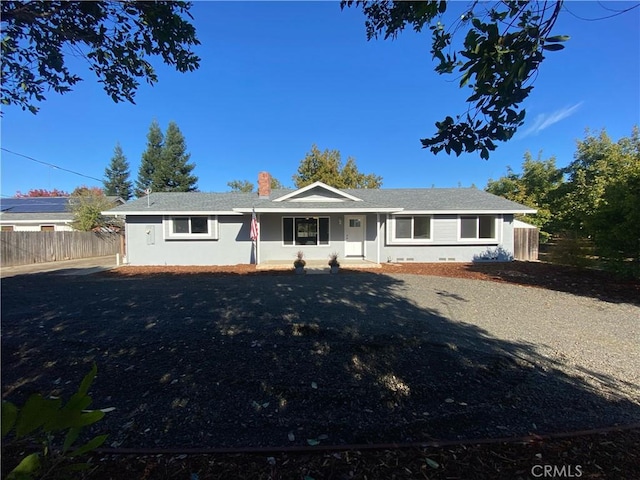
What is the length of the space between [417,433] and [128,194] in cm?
5913

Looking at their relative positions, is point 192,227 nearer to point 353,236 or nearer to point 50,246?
point 353,236

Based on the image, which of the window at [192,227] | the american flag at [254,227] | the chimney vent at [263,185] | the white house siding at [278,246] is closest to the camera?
the american flag at [254,227]

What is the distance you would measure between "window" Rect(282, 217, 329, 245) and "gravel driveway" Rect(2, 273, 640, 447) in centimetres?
839

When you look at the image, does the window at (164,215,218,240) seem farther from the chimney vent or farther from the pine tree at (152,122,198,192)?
the pine tree at (152,122,198,192)

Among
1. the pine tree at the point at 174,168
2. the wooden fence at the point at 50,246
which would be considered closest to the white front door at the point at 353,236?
the wooden fence at the point at 50,246

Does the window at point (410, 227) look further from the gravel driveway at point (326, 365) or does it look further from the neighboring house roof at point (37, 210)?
the neighboring house roof at point (37, 210)

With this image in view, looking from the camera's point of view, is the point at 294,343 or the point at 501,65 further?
the point at 294,343

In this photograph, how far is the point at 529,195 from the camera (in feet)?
86.5

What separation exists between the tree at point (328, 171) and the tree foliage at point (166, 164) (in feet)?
55.3

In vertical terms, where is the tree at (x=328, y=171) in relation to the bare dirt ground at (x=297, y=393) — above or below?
above

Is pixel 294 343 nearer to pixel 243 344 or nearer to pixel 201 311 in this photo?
pixel 243 344

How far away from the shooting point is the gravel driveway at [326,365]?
278cm

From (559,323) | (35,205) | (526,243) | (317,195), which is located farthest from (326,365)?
(35,205)

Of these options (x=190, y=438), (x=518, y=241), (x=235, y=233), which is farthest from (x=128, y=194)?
(x=190, y=438)
